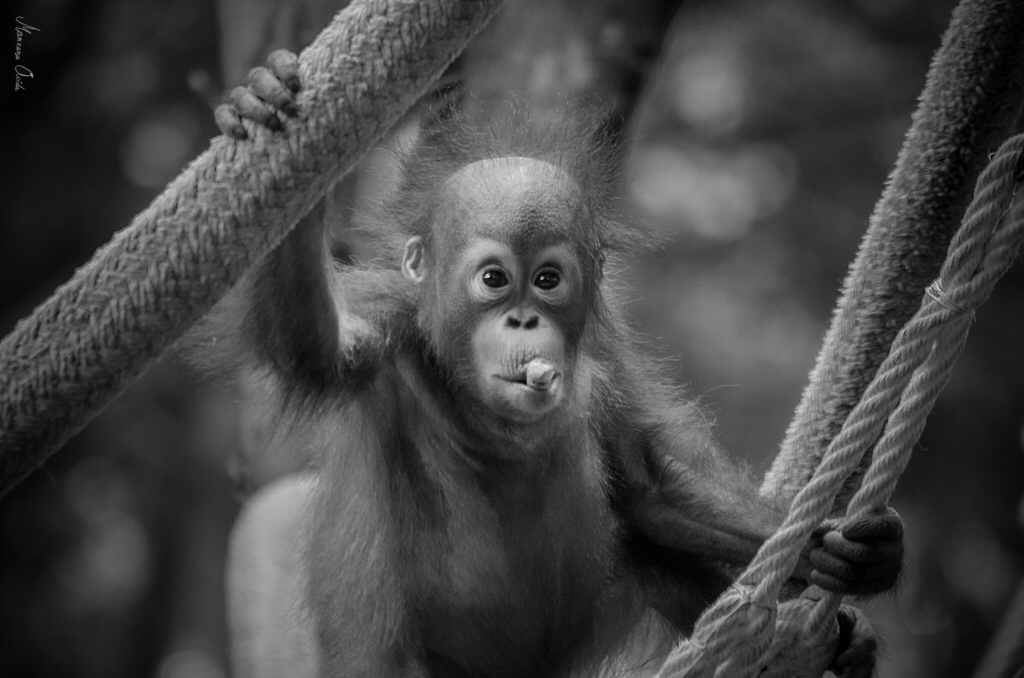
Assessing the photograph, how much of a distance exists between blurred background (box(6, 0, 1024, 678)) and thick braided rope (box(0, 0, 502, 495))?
4.79 m

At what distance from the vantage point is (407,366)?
3145 millimetres

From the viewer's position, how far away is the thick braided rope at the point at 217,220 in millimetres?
2059

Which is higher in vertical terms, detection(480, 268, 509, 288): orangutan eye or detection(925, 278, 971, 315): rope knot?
detection(925, 278, 971, 315): rope knot

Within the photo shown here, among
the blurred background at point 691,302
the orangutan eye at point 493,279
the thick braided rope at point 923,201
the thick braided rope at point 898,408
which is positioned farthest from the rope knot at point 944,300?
the blurred background at point 691,302

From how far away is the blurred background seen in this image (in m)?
7.01

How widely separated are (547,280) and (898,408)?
1119 mm

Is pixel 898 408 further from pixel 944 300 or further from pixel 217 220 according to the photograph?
pixel 217 220

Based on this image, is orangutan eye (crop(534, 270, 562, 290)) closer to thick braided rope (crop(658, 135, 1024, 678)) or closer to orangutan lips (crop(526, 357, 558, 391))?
orangutan lips (crop(526, 357, 558, 391))

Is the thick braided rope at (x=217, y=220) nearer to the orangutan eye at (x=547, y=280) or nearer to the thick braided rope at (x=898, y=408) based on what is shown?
the orangutan eye at (x=547, y=280)

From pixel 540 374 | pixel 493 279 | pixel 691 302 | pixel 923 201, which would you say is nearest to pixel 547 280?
pixel 493 279

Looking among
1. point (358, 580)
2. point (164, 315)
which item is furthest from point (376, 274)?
point (164, 315)

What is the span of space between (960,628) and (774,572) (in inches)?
246

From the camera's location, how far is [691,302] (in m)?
7.64

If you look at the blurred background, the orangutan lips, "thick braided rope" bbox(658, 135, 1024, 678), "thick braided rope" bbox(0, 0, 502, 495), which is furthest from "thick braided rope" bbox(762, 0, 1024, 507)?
the blurred background
